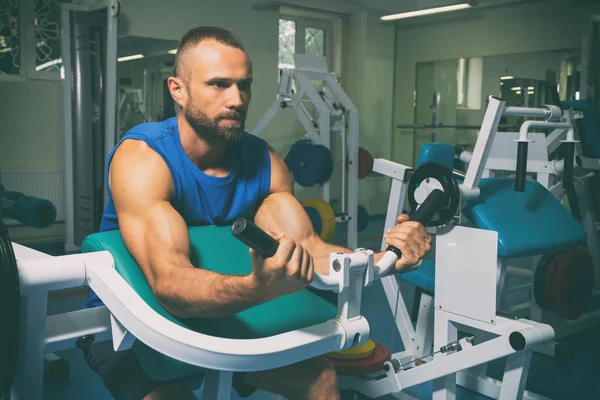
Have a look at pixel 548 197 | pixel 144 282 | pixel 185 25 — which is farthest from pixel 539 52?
pixel 144 282

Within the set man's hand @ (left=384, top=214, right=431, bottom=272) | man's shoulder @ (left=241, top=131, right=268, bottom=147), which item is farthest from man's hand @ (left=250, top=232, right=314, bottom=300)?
man's shoulder @ (left=241, top=131, right=268, bottom=147)

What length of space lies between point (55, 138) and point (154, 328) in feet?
13.1

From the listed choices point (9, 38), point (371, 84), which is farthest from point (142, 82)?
point (371, 84)

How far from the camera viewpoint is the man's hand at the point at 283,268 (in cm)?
80

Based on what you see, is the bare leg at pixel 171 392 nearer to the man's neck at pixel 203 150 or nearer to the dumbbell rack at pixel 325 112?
the man's neck at pixel 203 150

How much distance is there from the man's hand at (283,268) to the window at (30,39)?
4.00 m

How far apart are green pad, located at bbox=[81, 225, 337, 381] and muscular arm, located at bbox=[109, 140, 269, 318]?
0.02 m

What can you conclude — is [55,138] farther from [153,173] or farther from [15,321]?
[15,321]

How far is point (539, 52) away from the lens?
540 cm

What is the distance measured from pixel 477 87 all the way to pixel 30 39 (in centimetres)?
406

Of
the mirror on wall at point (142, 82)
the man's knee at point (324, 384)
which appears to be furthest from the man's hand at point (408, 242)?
the mirror on wall at point (142, 82)

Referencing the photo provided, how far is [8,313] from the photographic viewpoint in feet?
2.67

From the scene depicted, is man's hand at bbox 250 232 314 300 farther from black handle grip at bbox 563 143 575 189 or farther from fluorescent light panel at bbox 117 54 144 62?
fluorescent light panel at bbox 117 54 144 62

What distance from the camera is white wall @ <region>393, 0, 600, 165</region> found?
5219mm
